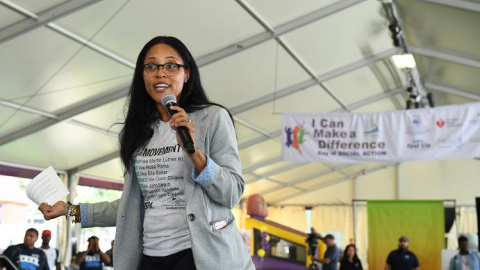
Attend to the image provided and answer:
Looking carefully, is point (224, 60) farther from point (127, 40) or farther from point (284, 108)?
point (284, 108)

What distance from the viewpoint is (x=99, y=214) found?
191 cm

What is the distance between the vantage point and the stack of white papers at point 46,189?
1.96 metres

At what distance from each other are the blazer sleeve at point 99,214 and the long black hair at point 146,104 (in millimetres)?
185

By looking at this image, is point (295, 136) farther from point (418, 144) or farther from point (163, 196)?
point (163, 196)

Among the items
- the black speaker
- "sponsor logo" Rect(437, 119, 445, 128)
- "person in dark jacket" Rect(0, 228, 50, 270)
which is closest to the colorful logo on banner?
"sponsor logo" Rect(437, 119, 445, 128)

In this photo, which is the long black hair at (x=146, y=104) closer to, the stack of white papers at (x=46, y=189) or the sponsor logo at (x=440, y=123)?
the stack of white papers at (x=46, y=189)

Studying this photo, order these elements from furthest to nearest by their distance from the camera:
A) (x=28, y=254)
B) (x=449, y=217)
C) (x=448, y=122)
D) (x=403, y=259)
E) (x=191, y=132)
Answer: (x=449, y=217), (x=403, y=259), (x=448, y=122), (x=28, y=254), (x=191, y=132)

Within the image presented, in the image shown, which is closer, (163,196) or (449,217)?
(163,196)

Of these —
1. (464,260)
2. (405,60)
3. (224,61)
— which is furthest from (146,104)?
(464,260)

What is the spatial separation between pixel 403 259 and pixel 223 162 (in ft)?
32.0

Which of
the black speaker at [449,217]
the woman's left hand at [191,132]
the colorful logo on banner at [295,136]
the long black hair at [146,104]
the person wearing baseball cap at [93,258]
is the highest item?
the colorful logo on banner at [295,136]

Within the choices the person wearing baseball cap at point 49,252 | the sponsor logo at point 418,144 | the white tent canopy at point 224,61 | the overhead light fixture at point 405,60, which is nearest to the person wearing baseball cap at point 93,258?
the person wearing baseball cap at point 49,252

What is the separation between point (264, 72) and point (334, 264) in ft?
12.4

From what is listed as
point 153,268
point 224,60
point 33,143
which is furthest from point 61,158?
point 153,268
